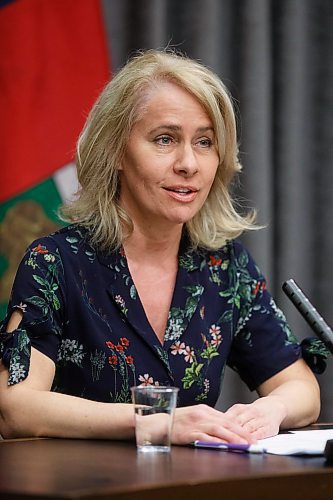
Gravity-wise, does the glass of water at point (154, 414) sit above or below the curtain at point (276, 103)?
below

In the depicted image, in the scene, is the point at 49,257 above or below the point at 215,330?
above

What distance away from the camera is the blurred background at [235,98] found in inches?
130

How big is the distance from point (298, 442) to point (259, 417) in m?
0.21

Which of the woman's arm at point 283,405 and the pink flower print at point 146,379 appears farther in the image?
the pink flower print at point 146,379

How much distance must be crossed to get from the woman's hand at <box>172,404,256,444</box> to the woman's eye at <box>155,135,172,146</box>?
0.78 m

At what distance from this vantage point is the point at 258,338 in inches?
101

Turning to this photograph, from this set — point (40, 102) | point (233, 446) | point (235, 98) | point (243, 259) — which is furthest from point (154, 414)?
point (235, 98)

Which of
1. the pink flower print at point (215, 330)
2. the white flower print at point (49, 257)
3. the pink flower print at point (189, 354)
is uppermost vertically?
the white flower print at point (49, 257)

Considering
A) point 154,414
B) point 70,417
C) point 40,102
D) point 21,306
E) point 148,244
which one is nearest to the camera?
point 154,414

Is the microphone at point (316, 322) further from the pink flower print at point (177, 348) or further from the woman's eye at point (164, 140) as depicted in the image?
the woman's eye at point (164, 140)

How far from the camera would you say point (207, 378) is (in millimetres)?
2441

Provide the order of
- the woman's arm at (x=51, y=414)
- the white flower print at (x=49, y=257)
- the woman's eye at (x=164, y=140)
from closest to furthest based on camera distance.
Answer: the woman's arm at (x=51, y=414) < the white flower print at (x=49, y=257) < the woman's eye at (x=164, y=140)

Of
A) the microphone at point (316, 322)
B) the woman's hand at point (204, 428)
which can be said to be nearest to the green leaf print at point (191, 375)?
the woman's hand at point (204, 428)

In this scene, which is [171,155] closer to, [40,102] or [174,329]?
[174,329]
